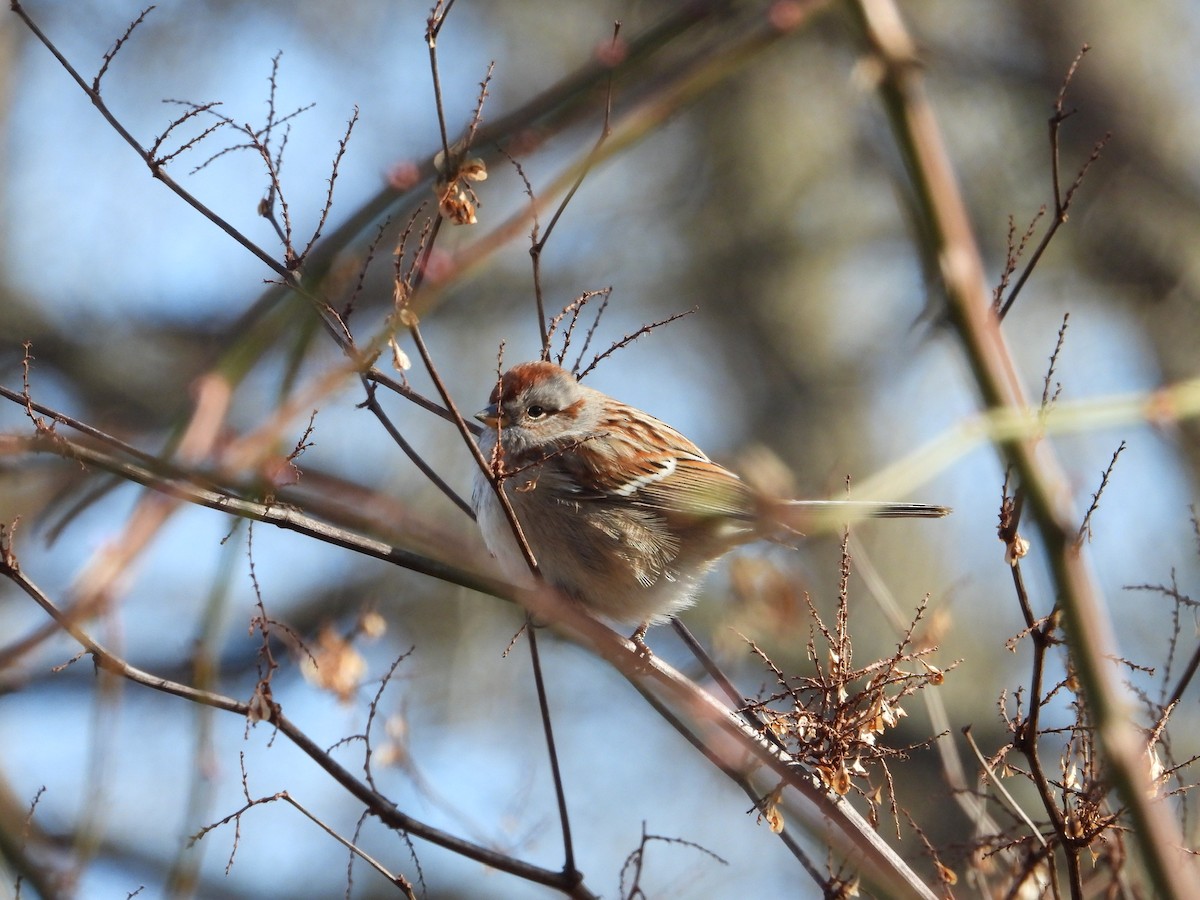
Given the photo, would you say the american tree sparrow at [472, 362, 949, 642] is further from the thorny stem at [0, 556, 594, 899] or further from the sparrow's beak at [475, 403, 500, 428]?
the thorny stem at [0, 556, 594, 899]

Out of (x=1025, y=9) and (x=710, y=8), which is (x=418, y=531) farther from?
(x=1025, y=9)

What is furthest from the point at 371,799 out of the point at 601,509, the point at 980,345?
the point at 601,509

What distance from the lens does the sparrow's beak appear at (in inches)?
148

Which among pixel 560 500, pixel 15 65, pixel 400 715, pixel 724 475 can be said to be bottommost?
pixel 400 715

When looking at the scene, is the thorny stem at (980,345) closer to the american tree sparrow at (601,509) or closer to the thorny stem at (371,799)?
the thorny stem at (371,799)

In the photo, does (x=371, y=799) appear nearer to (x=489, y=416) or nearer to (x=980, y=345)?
(x=980, y=345)

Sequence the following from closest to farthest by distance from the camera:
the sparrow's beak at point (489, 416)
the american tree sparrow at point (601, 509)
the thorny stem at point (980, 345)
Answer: the thorny stem at point (980, 345), the american tree sparrow at point (601, 509), the sparrow's beak at point (489, 416)

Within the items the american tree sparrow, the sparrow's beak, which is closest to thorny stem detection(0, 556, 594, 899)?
the american tree sparrow

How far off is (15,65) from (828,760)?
7740 mm

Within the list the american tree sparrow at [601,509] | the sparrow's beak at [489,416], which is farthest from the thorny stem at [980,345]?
the sparrow's beak at [489,416]

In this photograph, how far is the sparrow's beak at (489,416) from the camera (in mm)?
3771

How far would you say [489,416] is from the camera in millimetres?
3820

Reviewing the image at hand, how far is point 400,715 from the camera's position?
130 inches

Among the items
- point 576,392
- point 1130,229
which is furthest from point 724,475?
point 1130,229
